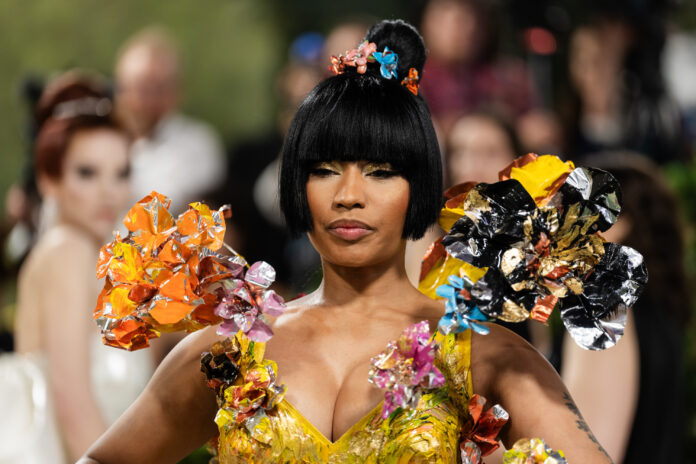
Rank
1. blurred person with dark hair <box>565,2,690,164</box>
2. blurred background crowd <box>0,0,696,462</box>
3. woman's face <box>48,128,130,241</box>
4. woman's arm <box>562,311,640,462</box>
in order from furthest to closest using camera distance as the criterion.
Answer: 1. blurred person with dark hair <box>565,2,690,164</box>
2. woman's face <box>48,128,130,241</box>
3. blurred background crowd <box>0,0,696,462</box>
4. woman's arm <box>562,311,640,462</box>

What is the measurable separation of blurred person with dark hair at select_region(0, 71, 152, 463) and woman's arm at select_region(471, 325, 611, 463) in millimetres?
2584

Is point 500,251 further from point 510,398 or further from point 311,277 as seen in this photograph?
point 311,277

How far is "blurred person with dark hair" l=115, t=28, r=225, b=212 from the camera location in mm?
7043

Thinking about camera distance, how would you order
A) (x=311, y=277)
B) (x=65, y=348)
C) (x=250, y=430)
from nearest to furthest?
(x=250, y=430) → (x=311, y=277) → (x=65, y=348)

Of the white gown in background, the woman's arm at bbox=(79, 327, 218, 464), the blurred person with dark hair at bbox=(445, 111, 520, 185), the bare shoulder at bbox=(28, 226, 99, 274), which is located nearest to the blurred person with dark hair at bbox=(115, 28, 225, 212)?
the bare shoulder at bbox=(28, 226, 99, 274)

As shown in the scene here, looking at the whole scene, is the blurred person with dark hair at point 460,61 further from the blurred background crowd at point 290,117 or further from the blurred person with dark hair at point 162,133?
the blurred person with dark hair at point 162,133

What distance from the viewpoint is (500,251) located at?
84.0 inches

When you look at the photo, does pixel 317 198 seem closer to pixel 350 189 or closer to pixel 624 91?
pixel 350 189

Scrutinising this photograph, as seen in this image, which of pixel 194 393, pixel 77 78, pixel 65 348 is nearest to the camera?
pixel 194 393

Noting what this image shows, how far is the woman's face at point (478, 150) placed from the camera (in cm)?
511

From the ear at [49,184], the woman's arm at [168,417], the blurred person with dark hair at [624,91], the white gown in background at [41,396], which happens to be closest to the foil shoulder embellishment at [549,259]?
the woman's arm at [168,417]

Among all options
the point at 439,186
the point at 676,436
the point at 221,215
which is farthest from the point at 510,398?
the point at 676,436

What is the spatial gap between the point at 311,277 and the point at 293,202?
20.7 inches

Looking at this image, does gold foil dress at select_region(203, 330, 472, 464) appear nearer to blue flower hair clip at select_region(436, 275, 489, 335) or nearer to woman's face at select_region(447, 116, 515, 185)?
blue flower hair clip at select_region(436, 275, 489, 335)
